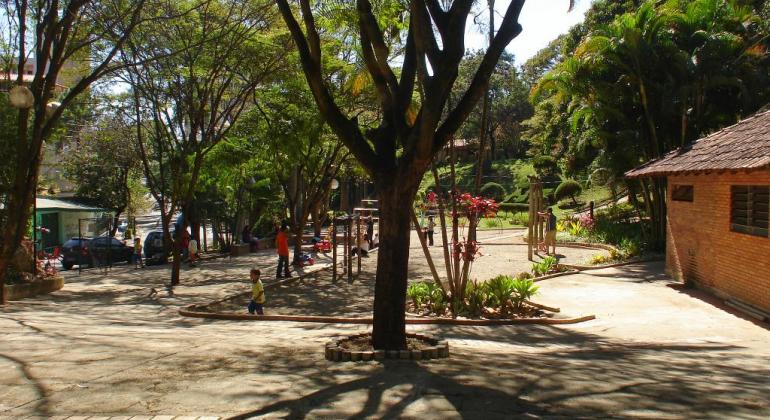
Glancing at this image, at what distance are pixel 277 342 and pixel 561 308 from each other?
21.1 feet

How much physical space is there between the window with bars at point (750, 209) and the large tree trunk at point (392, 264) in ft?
22.6

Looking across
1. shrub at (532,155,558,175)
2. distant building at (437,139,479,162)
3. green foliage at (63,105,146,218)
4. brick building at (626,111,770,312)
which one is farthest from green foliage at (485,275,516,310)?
distant building at (437,139,479,162)

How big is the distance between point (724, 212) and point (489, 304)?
486 cm

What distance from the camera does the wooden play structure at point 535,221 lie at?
22.1 meters

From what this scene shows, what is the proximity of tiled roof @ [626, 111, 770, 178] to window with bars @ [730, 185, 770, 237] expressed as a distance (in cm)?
68

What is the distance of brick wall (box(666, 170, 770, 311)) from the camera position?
446 inches

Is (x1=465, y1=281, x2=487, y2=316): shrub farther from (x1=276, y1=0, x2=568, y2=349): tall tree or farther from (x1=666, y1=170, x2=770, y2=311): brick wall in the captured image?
(x1=276, y1=0, x2=568, y2=349): tall tree

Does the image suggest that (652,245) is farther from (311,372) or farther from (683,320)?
(311,372)

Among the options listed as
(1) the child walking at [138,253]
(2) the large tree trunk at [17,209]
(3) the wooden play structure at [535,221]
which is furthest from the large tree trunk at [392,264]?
(1) the child walking at [138,253]

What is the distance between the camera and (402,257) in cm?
760

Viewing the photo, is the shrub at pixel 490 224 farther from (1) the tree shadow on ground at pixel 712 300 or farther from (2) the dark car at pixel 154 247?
(1) the tree shadow on ground at pixel 712 300

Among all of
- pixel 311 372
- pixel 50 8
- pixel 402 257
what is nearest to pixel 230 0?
pixel 50 8

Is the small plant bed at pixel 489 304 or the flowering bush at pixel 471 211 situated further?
the flowering bush at pixel 471 211

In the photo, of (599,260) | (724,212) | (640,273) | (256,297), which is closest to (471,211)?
(256,297)
